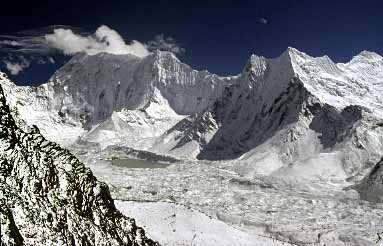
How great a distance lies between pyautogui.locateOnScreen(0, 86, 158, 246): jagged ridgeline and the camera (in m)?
21.3

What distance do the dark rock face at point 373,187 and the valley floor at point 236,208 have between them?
2856mm

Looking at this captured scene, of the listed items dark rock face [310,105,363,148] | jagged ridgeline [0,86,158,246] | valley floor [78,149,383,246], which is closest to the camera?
jagged ridgeline [0,86,158,246]

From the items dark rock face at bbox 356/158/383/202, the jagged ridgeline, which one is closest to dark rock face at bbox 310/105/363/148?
dark rock face at bbox 356/158/383/202

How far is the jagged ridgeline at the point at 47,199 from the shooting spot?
69.8ft

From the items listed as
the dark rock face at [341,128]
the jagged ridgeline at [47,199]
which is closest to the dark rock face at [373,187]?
the dark rock face at [341,128]

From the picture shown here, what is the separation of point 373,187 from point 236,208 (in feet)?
159

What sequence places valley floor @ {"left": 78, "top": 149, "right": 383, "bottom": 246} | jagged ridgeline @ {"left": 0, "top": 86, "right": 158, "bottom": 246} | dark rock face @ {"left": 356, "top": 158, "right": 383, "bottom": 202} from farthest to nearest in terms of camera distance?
dark rock face @ {"left": 356, "top": 158, "right": 383, "bottom": 202} < valley floor @ {"left": 78, "top": 149, "right": 383, "bottom": 246} < jagged ridgeline @ {"left": 0, "top": 86, "right": 158, "bottom": 246}

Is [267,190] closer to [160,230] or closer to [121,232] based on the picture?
→ [160,230]

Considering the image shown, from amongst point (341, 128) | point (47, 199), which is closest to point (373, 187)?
point (341, 128)

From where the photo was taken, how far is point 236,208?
9588 centimetres

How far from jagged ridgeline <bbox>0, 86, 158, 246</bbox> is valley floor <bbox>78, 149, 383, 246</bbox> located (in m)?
12.3

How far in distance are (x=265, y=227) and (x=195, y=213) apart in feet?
77.6

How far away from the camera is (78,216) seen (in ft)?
87.1

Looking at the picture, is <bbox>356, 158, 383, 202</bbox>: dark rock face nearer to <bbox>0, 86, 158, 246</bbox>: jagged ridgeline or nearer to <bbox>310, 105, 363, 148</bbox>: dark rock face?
<bbox>310, 105, 363, 148</bbox>: dark rock face
